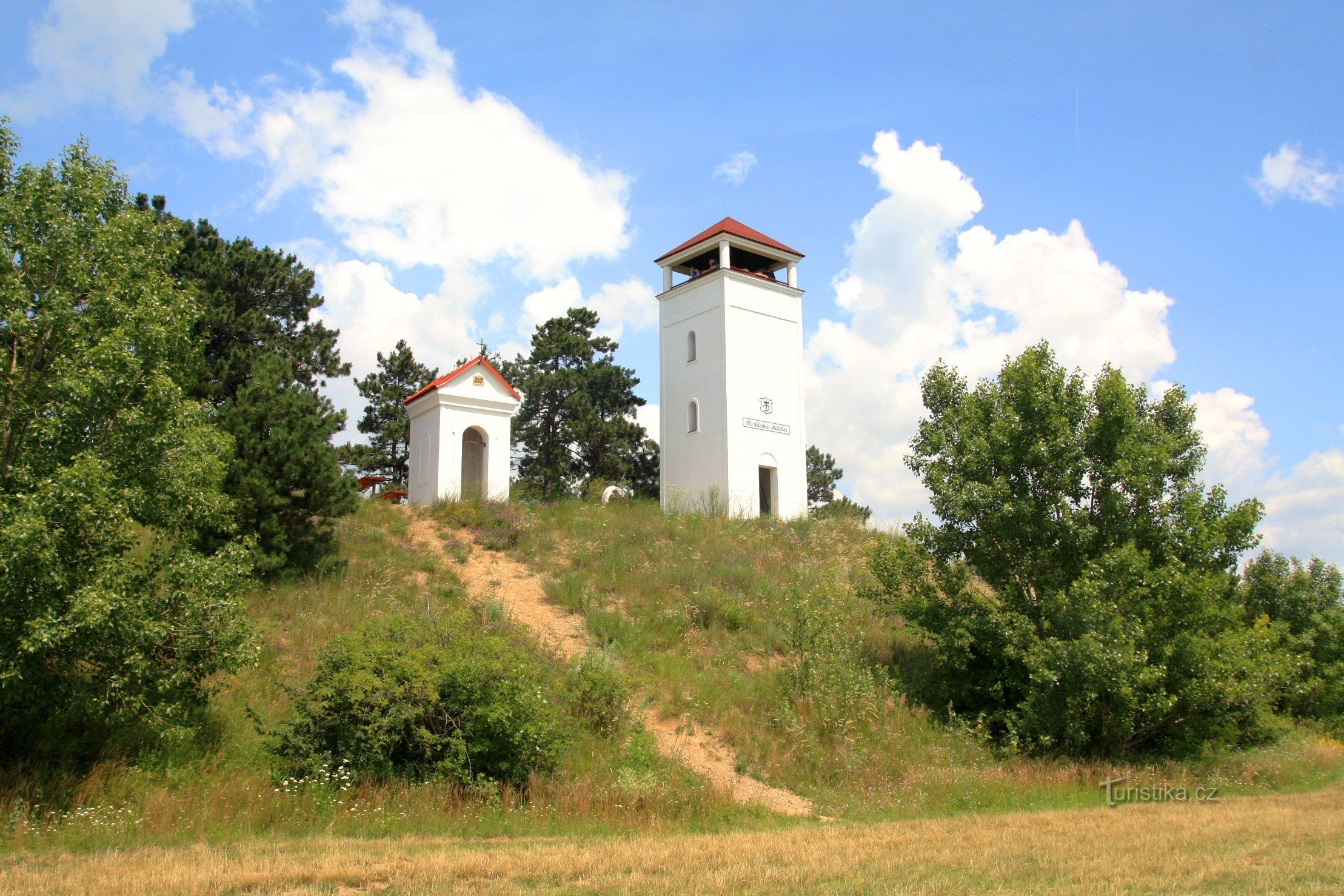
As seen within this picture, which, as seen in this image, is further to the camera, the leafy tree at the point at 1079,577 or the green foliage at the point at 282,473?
the green foliage at the point at 282,473

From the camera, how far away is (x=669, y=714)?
15.5 meters

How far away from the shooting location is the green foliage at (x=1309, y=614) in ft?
79.2

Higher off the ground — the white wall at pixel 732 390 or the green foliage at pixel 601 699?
the white wall at pixel 732 390

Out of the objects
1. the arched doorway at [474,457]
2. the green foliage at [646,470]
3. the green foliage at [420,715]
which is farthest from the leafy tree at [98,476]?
the green foliage at [646,470]

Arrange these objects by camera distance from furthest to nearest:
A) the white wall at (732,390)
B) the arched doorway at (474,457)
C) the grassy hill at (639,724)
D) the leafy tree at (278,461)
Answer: the white wall at (732,390)
the arched doorway at (474,457)
the leafy tree at (278,461)
the grassy hill at (639,724)

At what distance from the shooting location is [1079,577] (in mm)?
16375

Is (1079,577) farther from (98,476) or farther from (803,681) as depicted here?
(98,476)

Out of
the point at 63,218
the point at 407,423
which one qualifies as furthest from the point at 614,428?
the point at 63,218

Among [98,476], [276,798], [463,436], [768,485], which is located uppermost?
[463,436]

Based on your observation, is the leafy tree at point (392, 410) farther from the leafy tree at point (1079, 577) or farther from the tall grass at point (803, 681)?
the leafy tree at point (1079, 577)

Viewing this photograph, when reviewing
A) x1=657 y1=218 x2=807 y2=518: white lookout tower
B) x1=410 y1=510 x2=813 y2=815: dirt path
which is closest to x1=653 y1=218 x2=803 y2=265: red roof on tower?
x1=657 y1=218 x2=807 y2=518: white lookout tower

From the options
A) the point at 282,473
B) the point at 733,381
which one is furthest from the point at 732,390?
the point at 282,473
